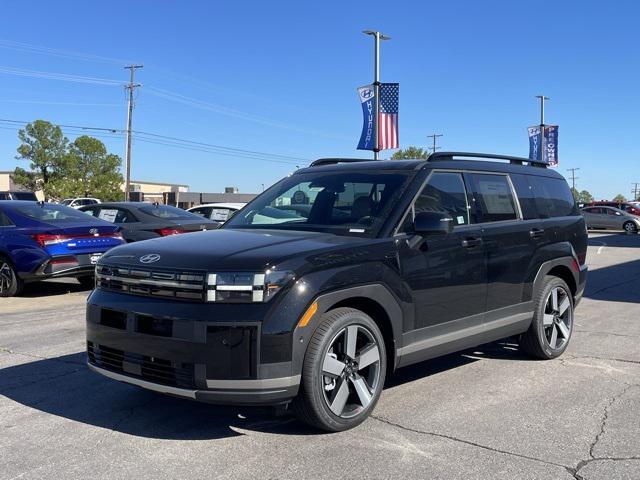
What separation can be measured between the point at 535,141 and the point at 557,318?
33863 mm

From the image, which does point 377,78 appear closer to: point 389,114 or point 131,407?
point 389,114

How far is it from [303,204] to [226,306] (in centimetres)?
177

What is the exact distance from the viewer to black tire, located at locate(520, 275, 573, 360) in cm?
591

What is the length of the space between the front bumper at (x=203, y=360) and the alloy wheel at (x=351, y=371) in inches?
13.8

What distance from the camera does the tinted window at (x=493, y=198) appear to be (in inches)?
213

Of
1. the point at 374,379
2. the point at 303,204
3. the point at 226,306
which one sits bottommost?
the point at 374,379

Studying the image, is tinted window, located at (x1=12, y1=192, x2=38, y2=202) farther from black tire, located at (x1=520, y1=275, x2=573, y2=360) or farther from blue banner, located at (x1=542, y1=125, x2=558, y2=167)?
black tire, located at (x1=520, y1=275, x2=573, y2=360)

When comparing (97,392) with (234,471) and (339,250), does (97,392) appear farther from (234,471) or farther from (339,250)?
(339,250)

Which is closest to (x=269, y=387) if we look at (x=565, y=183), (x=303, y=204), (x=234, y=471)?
(x=234, y=471)

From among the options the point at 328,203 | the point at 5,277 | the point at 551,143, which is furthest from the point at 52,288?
the point at 551,143

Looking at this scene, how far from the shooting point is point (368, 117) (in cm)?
2045

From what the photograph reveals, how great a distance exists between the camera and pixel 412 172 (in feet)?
16.1

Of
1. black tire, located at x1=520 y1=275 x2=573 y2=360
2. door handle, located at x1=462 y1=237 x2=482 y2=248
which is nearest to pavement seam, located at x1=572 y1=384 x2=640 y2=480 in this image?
A: black tire, located at x1=520 y1=275 x2=573 y2=360

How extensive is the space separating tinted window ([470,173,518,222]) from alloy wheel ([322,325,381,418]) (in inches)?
68.9
